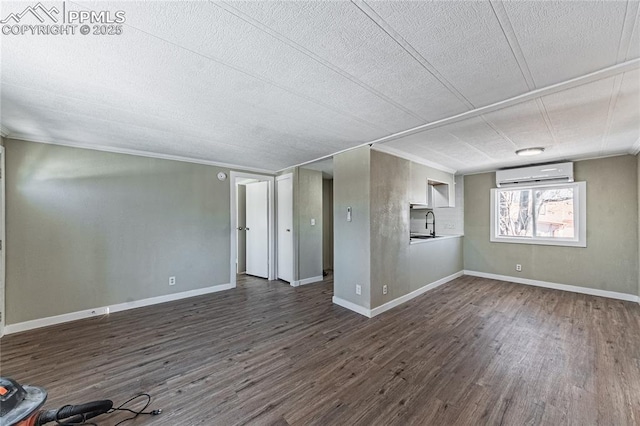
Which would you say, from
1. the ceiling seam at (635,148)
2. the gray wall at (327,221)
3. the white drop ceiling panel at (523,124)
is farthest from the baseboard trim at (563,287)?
the gray wall at (327,221)

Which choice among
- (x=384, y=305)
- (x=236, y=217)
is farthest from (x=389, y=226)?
(x=236, y=217)

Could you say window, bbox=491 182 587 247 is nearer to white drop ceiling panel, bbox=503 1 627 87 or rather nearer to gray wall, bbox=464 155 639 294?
gray wall, bbox=464 155 639 294

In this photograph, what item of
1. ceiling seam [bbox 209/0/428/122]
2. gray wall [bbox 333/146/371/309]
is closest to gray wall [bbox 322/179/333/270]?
gray wall [bbox 333/146/371/309]

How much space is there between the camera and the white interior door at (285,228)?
193 inches

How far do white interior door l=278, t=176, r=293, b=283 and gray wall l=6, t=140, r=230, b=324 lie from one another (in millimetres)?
1176

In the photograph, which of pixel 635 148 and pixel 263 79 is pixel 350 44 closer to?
pixel 263 79

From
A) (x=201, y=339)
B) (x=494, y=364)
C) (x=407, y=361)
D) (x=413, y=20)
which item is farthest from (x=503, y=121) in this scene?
(x=201, y=339)

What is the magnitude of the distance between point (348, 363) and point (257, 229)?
378 cm

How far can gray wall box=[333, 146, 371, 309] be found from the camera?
132 inches

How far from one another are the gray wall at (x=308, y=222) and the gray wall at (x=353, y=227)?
46.7 inches

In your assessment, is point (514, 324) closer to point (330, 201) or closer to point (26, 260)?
point (330, 201)

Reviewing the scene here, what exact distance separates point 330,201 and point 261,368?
459cm

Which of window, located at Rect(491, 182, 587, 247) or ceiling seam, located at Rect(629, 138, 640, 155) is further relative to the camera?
window, located at Rect(491, 182, 587, 247)

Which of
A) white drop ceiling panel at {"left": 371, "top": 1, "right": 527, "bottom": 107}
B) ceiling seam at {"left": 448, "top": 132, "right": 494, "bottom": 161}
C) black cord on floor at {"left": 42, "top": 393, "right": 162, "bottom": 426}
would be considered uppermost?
white drop ceiling panel at {"left": 371, "top": 1, "right": 527, "bottom": 107}
